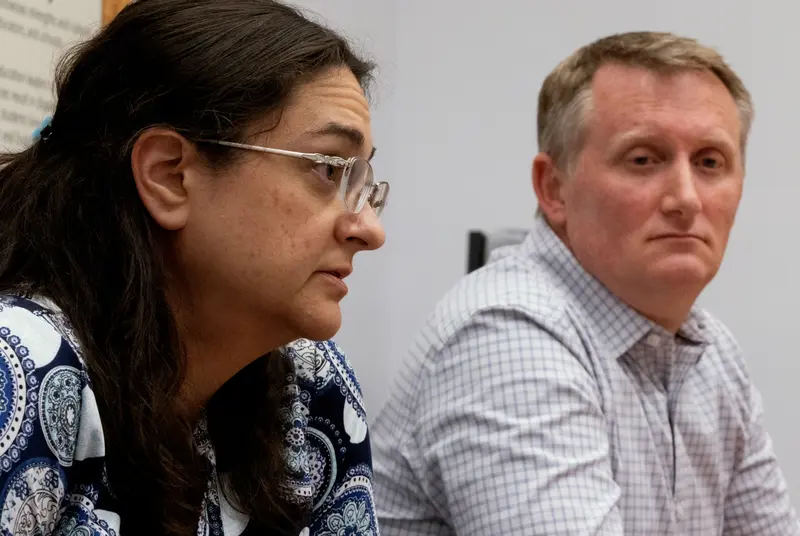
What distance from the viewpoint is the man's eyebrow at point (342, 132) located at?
1231 mm

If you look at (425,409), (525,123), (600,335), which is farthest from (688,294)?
(525,123)

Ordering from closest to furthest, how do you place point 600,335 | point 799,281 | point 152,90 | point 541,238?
point 152,90 < point 600,335 < point 541,238 < point 799,281

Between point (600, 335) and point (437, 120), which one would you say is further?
point (437, 120)

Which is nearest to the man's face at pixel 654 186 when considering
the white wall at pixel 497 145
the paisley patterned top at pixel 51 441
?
the paisley patterned top at pixel 51 441

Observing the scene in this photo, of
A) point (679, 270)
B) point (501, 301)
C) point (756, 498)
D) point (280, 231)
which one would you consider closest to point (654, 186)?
point (679, 270)

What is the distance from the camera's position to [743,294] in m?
2.87

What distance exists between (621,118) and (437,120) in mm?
1445

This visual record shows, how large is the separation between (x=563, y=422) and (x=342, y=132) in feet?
1.89

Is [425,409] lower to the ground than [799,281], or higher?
lower

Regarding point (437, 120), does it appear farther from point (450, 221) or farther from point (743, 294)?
point (743, 294)

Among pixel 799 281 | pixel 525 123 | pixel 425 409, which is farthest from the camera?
pixel 525 123

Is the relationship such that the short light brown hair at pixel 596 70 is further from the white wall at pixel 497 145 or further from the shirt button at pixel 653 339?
the white wall at pixel 497 145

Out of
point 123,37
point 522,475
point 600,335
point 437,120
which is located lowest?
point 522,475

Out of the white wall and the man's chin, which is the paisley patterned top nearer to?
the man's chin
